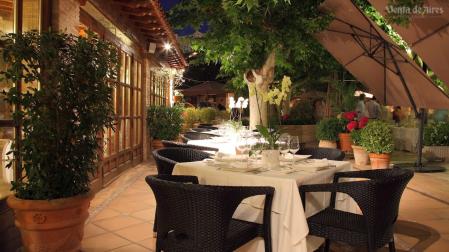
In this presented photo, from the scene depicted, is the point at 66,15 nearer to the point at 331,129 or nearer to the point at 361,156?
the point at 361,156

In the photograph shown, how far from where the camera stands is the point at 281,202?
8.36 ft

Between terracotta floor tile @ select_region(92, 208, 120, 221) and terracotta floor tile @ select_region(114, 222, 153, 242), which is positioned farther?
terracotta floor tile @ select_region(92, 208, 120, 221)

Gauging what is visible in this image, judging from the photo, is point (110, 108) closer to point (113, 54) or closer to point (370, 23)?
point (113, 54)

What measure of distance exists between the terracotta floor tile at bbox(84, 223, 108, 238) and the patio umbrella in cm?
466

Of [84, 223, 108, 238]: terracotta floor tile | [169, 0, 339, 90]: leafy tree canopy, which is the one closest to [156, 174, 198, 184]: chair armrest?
[84, 223, 108, 238]: terracotta floor tile

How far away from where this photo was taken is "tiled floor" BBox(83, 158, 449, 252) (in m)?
3.36

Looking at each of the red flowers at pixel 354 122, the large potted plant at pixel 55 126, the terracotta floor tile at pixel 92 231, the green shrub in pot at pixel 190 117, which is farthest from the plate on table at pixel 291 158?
the green shrub in pot at pixel 190 117

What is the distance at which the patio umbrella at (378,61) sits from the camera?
256 inches

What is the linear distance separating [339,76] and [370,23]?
9.91 m

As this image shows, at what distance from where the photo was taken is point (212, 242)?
224 centimetres

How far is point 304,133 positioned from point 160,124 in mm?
5519

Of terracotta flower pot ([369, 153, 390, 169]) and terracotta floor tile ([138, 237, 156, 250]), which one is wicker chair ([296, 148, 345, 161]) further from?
terracotta flower pot ([369, 153, 390, 169])

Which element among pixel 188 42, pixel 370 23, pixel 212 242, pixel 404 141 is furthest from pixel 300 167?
pixel 404 141

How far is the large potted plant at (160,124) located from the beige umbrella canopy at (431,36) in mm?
5015
